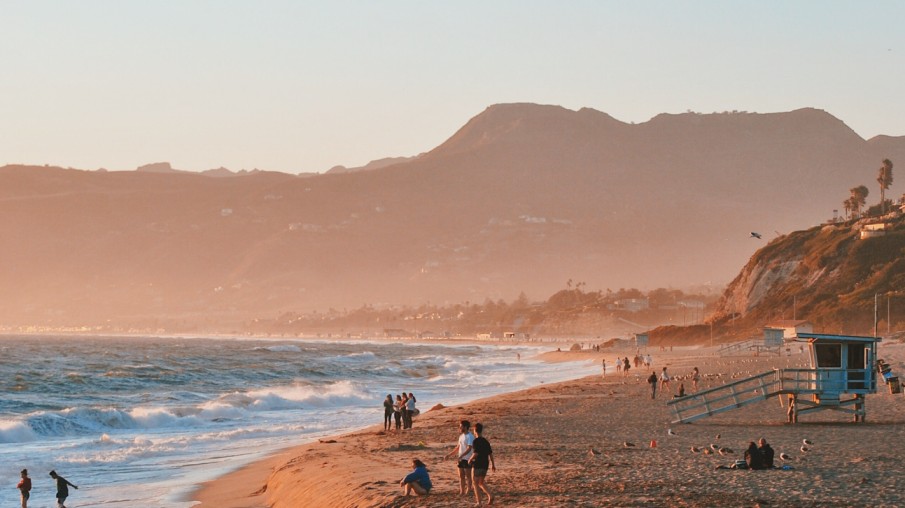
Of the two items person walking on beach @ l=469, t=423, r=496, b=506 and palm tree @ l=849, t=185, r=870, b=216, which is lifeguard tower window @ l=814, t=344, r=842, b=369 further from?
palm tree @ l=849, t=185, r=870, b=216

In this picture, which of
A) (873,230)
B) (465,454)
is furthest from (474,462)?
(873,230)

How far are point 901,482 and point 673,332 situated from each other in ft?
367

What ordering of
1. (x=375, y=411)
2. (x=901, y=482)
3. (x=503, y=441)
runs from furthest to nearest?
(x=375, y=411) < (x=503, y=441) < (x=901, y=482)

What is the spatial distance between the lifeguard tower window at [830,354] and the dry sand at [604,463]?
64.4 inches

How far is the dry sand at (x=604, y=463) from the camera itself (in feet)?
58.0

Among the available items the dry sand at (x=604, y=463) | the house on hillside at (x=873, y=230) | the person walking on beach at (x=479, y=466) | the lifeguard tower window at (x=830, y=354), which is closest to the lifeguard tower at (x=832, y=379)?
the lifeguard tower window at (x=830, y=354)

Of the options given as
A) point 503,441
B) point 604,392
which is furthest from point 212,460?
point 604,392

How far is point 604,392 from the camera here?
163ft

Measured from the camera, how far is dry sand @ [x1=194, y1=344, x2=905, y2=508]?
17688mm

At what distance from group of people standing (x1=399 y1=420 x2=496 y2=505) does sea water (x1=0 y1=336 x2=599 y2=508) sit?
7.14 m

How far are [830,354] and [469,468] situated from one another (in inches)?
655

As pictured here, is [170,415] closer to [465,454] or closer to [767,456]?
[465,454]

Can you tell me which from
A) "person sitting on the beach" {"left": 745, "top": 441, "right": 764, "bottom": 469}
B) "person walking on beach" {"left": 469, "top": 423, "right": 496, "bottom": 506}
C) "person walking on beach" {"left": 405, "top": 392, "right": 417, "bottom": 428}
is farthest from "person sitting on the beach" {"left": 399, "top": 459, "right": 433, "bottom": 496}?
"person walking on beach" {"left": 405, "top": 392, "right": 417, "bottom": 428}

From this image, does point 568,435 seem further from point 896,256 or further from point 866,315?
point 896,256
